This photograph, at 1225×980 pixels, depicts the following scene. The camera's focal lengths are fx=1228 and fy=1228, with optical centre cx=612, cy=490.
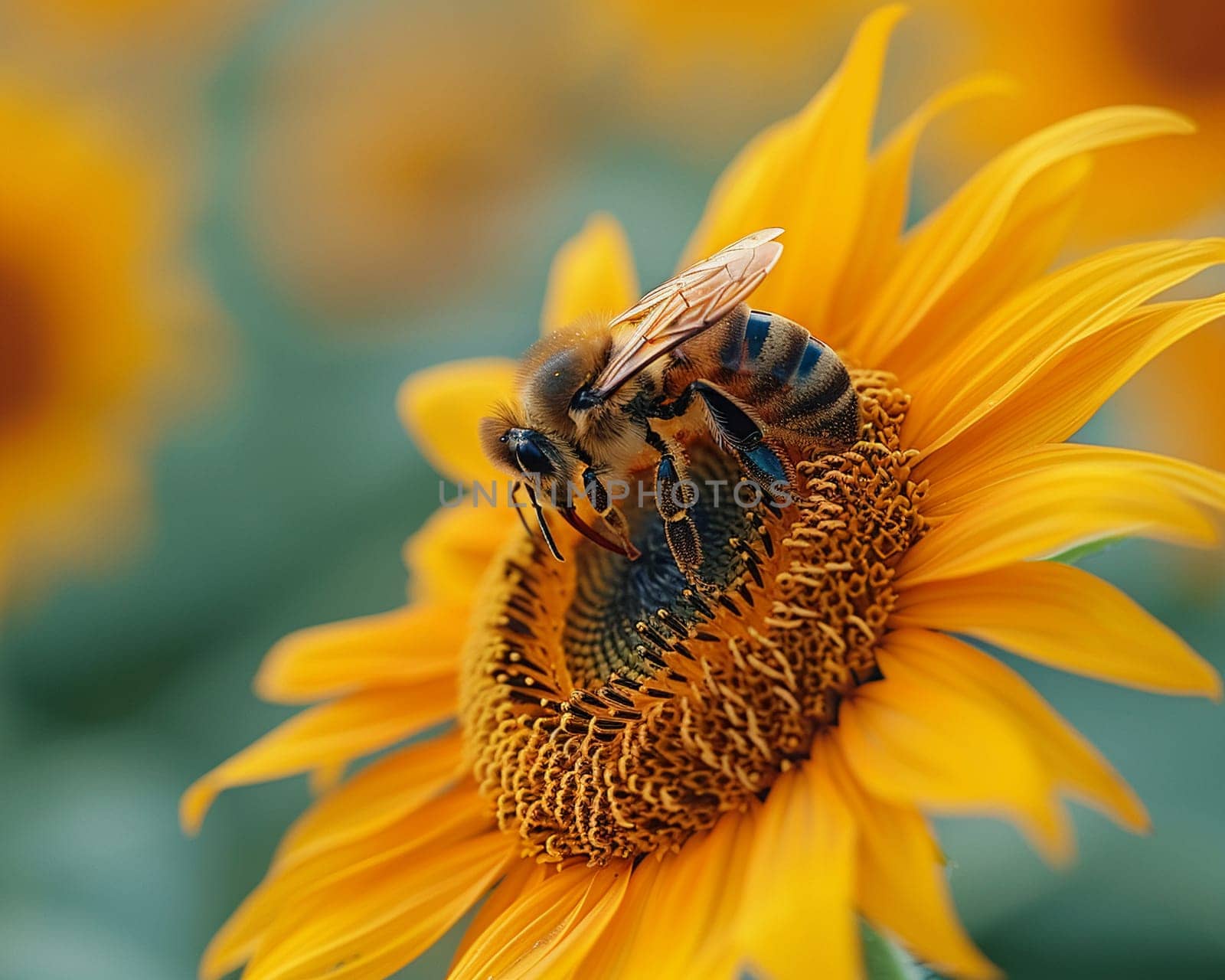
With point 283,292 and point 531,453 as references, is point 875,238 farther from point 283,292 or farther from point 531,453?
point 283,292

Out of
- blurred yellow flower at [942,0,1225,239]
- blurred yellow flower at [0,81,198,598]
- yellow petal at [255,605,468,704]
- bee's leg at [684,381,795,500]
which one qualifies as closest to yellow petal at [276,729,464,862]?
yellow petal at [255,605,468,704]

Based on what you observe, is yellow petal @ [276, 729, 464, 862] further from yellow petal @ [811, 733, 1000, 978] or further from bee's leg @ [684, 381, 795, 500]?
yellow petal @ [811, 733, 1000, 978]

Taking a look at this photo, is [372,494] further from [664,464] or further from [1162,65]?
[1162,65]

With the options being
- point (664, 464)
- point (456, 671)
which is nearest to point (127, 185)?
point (456, 671)

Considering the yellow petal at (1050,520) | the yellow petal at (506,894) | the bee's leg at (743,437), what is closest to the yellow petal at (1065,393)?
the yellow petal at (1050,520)

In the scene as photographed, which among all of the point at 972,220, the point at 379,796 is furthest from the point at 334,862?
the point at 972,220
